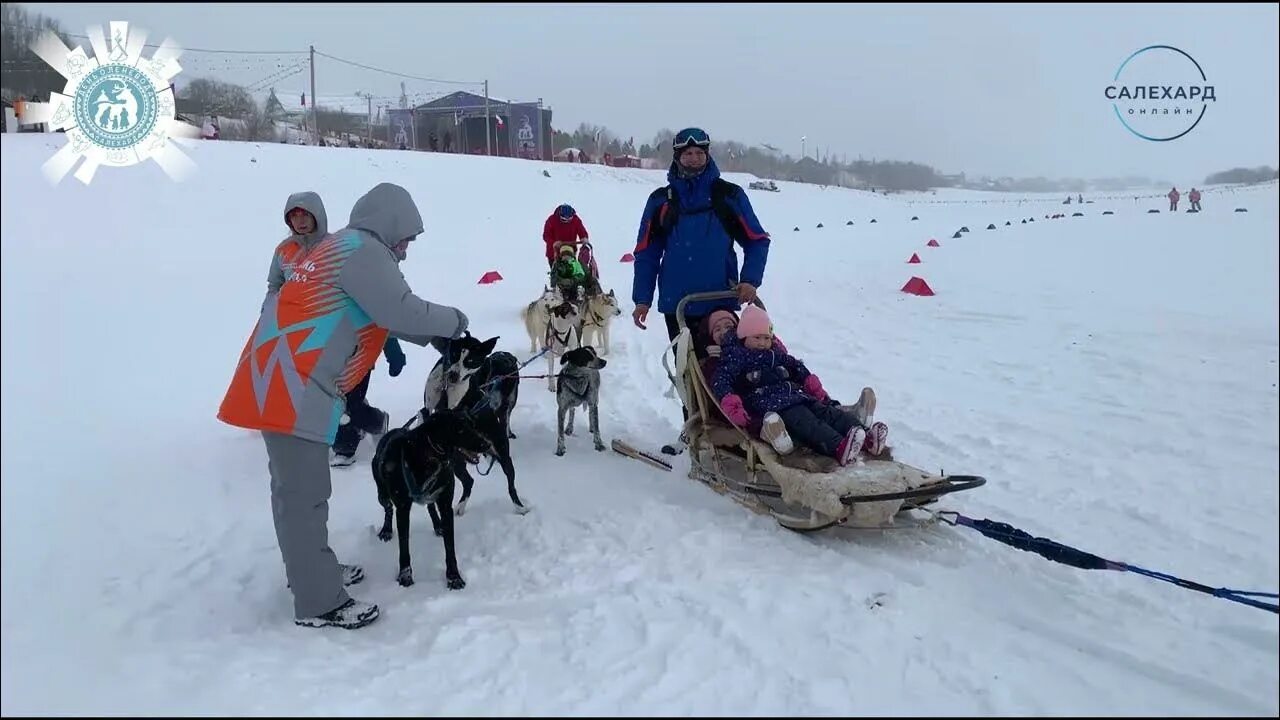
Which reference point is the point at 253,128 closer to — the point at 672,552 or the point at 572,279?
the point at 572,279

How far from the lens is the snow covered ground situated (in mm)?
2359

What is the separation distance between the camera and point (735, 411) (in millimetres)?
3738

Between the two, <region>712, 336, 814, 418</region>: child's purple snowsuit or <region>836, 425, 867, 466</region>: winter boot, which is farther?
<region>712, 336, 814, 418</region>: child's purple snowsuit

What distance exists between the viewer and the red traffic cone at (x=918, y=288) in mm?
10414

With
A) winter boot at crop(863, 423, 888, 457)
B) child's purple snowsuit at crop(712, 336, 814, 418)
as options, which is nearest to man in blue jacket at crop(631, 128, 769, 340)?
child's purple snowsuit at crop(712, 336, 814, 418)

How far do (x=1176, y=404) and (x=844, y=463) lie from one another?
284 centimetres

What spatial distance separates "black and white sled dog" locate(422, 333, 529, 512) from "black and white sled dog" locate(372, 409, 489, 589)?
0.12m

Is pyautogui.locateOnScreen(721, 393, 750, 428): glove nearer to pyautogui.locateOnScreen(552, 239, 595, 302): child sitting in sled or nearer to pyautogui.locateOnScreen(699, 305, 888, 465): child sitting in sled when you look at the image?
pyautogui.locateOnScreen(699, 305, 888, 465): child sitting in sled

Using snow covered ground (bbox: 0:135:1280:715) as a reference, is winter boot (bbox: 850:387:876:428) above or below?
above

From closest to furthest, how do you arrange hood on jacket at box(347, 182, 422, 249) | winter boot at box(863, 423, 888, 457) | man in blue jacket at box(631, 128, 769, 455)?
1. hood on jacket at box(347, 182, 422, 249)
2. winter boot at box(863, 423, 888, 457)
3. man in blue jacket at box(631, 128, 769, 455)

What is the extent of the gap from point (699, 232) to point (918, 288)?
7.08 m

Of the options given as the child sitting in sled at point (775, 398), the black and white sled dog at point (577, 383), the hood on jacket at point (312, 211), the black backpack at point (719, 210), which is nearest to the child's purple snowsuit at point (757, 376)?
the child sitting in sled at point (775, 398)

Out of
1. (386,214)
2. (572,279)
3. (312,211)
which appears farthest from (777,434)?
(572,279)

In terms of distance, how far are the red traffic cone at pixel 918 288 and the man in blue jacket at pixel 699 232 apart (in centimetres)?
668
